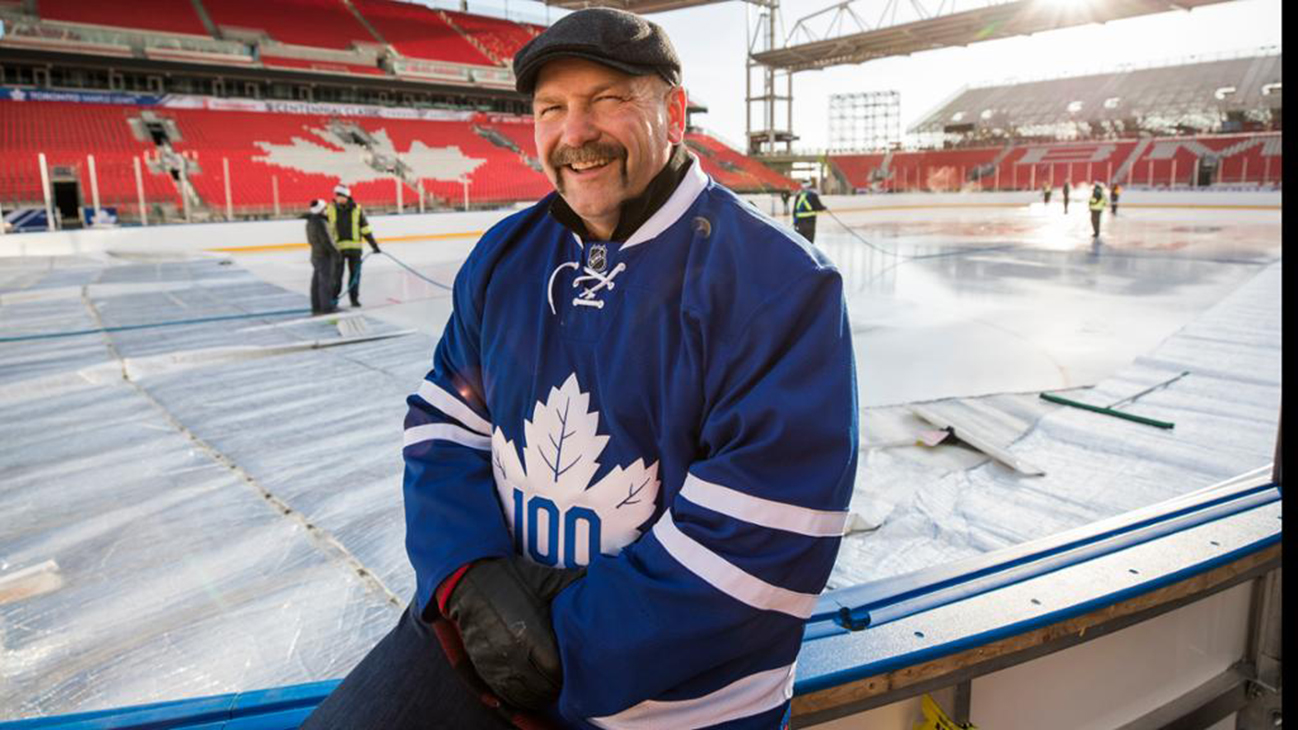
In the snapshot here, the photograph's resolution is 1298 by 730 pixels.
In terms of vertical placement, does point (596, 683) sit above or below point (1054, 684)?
above

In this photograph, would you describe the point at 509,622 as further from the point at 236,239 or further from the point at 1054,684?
the point at 236,239

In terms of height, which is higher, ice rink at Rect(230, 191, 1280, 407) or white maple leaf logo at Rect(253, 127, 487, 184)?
white maple leaf logo at Rect(253, 127, 487, 184)

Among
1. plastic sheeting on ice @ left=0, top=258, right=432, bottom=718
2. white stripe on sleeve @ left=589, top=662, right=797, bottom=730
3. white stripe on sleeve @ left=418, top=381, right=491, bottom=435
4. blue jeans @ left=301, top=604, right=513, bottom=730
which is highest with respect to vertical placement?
white stripe on sleeve @ left=418, top=381, right=491, bottom=435

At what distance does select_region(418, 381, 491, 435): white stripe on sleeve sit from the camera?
126 centimetres

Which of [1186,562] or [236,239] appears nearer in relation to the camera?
[1186,562]

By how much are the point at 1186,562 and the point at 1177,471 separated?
4.98 ft

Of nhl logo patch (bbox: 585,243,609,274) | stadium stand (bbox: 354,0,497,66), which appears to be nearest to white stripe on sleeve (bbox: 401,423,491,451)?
nhl logo patch (bbox: 585,243,609,274)

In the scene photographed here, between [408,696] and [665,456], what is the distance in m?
0.48

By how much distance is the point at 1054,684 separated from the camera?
163 centimetres

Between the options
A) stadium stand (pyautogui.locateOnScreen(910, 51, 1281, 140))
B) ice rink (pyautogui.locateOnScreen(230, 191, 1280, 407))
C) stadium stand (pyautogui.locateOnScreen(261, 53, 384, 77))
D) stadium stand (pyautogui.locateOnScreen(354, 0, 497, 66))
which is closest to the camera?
ice rink (pyautogui.locateOnScreen(230, 191, 1280, 407))

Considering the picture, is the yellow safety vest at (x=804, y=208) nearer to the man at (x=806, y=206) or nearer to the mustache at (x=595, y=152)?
the man at (x=806, y=206)

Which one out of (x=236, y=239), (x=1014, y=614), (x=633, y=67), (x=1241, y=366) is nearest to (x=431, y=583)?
(x=633, y=67)

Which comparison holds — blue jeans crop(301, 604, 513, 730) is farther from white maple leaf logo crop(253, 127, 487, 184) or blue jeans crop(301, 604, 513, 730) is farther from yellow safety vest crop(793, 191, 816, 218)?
white maple leaf logo crop(253, 127, 487, 184)

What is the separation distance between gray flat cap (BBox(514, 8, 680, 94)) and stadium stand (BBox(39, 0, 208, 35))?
83.0 ft
